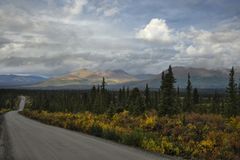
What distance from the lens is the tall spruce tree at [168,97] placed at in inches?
1717

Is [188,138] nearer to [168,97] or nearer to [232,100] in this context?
[168,97]

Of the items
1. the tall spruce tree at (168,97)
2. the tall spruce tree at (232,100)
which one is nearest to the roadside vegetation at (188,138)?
the tall spruce tree at (168,97)

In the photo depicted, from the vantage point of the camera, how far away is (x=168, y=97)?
44438 millimetres

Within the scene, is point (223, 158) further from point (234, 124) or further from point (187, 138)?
point (234, 124)

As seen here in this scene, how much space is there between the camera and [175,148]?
659 inches

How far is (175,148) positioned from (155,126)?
29.3ft

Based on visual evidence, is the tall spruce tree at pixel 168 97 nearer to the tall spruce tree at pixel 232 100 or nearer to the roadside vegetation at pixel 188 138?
the roadside vegetation at pixel 188 138

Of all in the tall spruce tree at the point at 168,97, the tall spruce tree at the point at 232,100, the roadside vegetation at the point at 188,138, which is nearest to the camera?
the roadside vegetation at the point at 188,138

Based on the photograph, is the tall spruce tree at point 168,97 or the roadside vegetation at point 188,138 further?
the tall spruce tree at point 168,97

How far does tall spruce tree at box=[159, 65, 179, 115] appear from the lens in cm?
4361

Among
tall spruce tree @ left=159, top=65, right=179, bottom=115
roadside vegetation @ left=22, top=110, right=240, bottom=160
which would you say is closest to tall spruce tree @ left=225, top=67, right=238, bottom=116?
tall spruce tree @ left=159, top=65, right=179, bottom=115

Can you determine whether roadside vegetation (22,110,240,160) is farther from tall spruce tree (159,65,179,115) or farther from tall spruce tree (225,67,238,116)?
tall spruce tree (225,67,238,116)

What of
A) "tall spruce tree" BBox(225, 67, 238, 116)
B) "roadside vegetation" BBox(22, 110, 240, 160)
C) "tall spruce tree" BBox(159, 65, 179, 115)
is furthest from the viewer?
"tall spruce tree" BBox(225, 67, 238, 116)

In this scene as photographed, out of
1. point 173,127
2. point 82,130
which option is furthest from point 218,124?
point 82,130
